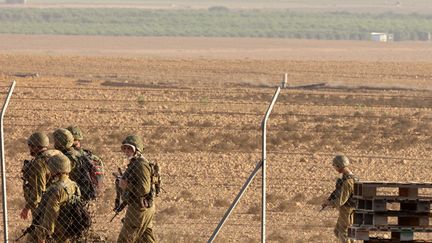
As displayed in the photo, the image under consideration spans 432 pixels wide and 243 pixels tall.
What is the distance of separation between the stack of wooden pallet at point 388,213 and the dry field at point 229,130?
4676 mm

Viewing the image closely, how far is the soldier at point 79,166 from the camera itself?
13.5 meters

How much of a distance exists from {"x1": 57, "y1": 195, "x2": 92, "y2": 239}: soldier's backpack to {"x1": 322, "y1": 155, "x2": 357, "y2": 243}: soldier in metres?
2.83

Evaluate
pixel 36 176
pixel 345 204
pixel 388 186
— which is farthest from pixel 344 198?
pixel 36 176

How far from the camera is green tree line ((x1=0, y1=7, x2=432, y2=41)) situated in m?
121

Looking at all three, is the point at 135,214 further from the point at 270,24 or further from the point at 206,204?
the point at 270,24

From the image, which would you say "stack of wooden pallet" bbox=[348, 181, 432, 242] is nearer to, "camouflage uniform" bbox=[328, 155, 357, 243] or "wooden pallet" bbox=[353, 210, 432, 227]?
"wooden pallet" bbox=[353, 210, 432, 227]

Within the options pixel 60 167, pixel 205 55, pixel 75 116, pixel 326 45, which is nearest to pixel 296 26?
pixel 326 45

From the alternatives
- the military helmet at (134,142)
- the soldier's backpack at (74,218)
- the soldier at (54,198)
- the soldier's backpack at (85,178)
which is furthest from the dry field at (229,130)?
the soldier at (54,198)

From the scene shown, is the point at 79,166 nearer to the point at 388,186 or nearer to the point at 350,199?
the point at 350,199

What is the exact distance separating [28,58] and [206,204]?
164 feet

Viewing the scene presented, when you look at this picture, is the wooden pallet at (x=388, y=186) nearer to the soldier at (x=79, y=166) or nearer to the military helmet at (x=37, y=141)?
the soldier at (x=79, y=166)

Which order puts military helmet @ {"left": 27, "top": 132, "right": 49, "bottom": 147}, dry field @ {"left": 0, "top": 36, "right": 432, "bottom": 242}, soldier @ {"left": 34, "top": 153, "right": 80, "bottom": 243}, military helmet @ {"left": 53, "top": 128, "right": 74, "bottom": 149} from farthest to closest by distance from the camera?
dry field @ {"left": 0, "top": 36, "right": 432, "bottom": 242}, military helmet @ {"left": 53, "top": 128, "right": 74, "bottom": 149}, military helmet @ {"left": 27, "top": 132, "right": 49, "bottom": 147}, soldier @ {"left": 34, "top": 153, "right": 80, "bottom": 243}

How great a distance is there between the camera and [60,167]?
12031 mm

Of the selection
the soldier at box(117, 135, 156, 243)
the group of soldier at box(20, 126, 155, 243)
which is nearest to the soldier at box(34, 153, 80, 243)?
the group of soldier at box(20, 126, 155, 243)
